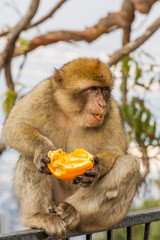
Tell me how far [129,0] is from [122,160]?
3.22 metres

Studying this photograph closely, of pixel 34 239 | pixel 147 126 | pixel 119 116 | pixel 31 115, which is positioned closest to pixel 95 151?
pixel 119 116

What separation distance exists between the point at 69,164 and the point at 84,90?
598mm

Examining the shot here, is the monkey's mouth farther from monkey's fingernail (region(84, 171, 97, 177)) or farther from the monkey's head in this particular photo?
monkey's fingernail (region(84, 171, 97, 177))

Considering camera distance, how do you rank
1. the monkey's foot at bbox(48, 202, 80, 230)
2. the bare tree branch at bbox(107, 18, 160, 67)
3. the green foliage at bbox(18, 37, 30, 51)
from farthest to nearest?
the green foliage at bbox(18, 37, 30, 51), the bare tree branch at bbox(107, 18, 160, 67), the monkey's foot at bbox(48, 202, 80, 230)

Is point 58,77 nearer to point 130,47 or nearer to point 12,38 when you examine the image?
point 130,47

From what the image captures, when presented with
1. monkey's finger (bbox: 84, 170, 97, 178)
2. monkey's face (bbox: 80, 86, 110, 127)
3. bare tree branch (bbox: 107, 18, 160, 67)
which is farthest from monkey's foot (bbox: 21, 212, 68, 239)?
bare tree branch (bbox: 107, 18, 160, 67)

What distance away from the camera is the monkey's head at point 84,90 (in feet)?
6.54

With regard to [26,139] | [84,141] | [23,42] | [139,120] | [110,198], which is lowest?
[139,120]

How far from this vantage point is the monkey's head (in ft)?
6.54

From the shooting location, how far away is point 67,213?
5.96ft

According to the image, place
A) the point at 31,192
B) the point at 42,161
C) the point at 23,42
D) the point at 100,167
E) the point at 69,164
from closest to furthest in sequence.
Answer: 1. the point at 69,164
2. the point at 42,161
3. the point at 100,167
4. the point at 31,192
5. the point at 23,42

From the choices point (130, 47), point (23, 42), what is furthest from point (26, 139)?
point (23, 42)

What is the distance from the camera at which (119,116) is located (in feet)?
7.34

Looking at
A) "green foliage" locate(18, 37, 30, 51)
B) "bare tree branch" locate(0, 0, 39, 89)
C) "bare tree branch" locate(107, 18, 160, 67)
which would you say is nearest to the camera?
"bare tree branch" locate(0, 0, 39, 89)
